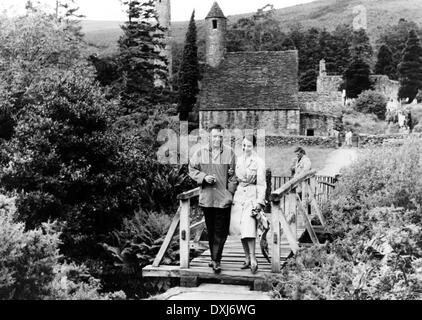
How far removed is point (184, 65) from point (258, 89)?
6.02 meters

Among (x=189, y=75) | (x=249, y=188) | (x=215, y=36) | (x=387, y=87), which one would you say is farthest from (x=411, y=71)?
(x=249, y=188)

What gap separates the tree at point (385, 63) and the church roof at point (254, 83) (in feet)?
78.1

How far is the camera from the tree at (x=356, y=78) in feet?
179

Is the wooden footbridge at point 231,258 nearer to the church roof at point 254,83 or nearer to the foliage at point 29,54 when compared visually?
the foliage at point 29,54

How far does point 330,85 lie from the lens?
2130 inches

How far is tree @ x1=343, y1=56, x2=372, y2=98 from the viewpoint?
54.6 metres

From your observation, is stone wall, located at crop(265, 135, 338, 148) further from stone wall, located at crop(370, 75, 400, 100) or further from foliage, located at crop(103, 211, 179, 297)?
foliage, located at crop(103, 211, 179, 297)

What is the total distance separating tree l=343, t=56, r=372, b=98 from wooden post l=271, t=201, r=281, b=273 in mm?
49188

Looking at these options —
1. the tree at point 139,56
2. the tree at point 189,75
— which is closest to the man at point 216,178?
the tree at point 139,56

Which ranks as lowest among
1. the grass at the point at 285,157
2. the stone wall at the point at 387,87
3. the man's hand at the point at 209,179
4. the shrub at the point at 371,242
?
the grass at the point at 285,157

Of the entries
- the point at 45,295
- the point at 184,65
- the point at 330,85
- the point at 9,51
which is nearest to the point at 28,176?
the point at 45,295

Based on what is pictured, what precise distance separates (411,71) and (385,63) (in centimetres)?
967

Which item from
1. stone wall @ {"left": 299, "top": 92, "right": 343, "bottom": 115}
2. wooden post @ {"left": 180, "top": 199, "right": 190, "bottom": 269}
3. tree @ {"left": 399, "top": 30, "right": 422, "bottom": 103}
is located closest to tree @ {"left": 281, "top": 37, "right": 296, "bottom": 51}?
tree @ {"left": 399, "top": 30, "right": 422, "bottom": 103}
